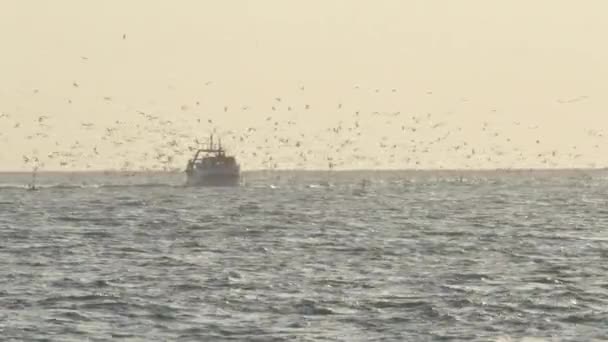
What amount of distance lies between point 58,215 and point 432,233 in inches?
1784

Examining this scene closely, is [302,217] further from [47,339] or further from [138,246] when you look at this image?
[47,339]

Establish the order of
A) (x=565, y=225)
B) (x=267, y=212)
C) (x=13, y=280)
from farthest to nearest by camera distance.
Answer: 1. (x=267, y=212)
2. (x=565, y=225)
3. (x=13, y=280)

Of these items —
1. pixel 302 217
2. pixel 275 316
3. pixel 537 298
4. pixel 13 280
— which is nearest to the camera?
pixel 275 316

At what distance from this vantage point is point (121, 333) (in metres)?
50.6

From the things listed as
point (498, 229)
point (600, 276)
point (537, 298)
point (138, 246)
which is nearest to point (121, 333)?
point (537, 298)

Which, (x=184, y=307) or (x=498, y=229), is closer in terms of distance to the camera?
(x=184, y=307)

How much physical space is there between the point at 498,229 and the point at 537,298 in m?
49.9

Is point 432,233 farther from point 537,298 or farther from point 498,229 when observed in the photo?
point 537,298

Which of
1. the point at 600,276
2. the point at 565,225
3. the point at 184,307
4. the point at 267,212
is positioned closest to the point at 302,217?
the point at 267,212

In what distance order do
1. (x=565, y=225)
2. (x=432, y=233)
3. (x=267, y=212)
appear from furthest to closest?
(x=267, y=212), (x=565, y=225), (x=432, y=233)

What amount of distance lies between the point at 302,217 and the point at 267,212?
46.5 feet

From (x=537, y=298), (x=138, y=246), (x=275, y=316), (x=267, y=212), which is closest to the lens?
(x=275, y=316)

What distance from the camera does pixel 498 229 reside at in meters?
108

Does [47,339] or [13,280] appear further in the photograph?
[13,280]
